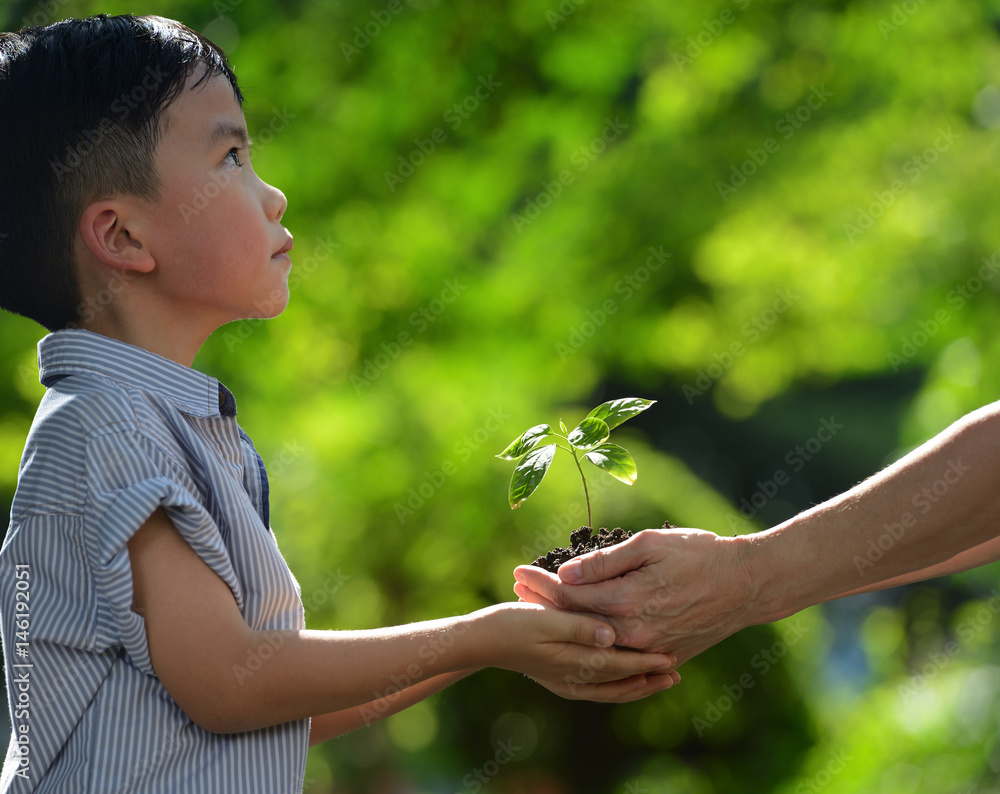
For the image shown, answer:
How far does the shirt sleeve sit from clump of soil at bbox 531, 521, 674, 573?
2.28 feet

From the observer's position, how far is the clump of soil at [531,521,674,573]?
5.56 feet

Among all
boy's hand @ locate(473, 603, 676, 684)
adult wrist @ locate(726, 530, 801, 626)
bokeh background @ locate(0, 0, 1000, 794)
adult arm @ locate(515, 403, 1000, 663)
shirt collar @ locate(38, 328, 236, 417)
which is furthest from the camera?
bokeh background @ locate(0, 0, 1000, 794)

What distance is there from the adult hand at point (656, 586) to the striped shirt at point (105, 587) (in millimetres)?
555

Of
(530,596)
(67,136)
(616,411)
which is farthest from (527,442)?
(67,136)

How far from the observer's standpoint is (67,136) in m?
1.30

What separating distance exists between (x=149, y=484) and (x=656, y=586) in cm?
93

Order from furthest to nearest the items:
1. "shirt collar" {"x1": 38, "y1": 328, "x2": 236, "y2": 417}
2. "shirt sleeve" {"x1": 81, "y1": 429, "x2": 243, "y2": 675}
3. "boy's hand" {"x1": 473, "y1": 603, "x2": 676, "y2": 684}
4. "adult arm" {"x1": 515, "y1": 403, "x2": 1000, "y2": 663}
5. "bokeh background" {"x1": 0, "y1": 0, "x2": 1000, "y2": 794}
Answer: "bokeh background" {"x1": 0, "y1": 0, "x2": 1000, "y2": 794} → "adult arm" {"x1": 515, "y1": 403, "x2": 1000, "y2": 663} → "boy's hand" {"x1": 473, "y1": 603, "x2": 676, "y2": 684} → "shirt collar" {"x1": 38, "y1": 328, "x2": 236, "y2": 417} → "shirt sleeve" {"x1": 81, "y1": 429, "x2": 243, "y2": 675}

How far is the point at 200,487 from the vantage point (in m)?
1.23

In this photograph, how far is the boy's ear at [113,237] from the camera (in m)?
1.29

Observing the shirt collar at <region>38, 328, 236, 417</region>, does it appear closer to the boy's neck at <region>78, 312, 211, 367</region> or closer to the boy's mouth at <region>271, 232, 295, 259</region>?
the boy's neck at <region>78, 312, 211, 367</region>

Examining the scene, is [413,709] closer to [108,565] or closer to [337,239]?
[337,239]

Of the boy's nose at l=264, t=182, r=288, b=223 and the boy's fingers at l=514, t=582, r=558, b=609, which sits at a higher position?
the boy's nose at l=264, t=182, r=288, b=223

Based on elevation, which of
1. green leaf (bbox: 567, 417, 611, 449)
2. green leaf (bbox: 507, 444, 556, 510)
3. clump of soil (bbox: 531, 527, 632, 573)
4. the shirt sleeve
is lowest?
clump of soil (bbox: 531, 527, 632, 573)

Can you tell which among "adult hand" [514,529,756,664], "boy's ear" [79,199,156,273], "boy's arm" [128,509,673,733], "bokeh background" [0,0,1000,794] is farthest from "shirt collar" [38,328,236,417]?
"bokeh background" [0,0,1000,794]
